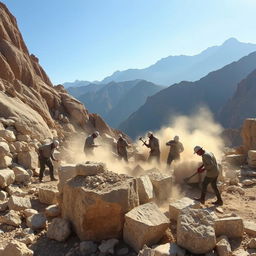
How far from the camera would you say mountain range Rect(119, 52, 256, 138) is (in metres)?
94.7

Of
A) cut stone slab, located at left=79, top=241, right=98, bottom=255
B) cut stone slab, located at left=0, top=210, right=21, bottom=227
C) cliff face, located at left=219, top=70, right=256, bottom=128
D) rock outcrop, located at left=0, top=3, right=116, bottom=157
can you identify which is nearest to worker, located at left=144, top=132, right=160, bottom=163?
rock outcrop, located at left=0, top=3, right=116, bottom=157

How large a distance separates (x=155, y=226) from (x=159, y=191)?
2.28 metres

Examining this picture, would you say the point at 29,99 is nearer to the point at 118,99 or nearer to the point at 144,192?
the point at 144,192

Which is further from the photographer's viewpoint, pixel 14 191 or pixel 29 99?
pixel 29 99

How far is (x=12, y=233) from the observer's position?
6.12 metres

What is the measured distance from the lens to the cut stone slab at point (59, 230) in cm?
576

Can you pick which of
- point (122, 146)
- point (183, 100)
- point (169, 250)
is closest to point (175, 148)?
point (122, 146)

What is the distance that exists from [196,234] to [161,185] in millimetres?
2664

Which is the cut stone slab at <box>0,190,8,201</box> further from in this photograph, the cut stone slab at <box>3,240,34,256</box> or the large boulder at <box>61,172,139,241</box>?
A: the cut stone slab at <box>3,240,34,256</box>

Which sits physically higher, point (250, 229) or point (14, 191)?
point (14, 191)

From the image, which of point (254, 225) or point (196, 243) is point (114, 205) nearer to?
point (196, 243)

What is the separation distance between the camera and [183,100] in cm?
9681

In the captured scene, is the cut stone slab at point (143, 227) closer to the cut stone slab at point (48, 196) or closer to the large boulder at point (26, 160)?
the cut stone slab at point (48, 196)

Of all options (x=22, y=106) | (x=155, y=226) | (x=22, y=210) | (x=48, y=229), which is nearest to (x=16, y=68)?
(x=22, y=106)
